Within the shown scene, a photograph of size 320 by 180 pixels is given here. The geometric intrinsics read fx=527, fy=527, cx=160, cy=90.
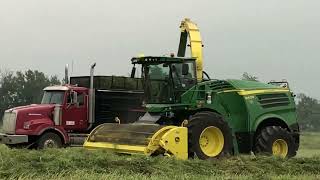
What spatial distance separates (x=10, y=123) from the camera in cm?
1853

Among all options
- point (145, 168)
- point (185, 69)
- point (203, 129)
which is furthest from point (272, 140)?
point (145, 168)

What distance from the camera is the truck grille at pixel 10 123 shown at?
60.0 feet

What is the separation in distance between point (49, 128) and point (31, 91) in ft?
189

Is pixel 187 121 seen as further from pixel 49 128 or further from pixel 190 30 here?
pixel 49 128

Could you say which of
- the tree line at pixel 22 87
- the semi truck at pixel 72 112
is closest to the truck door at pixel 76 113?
the semi truck at pixel 72 112

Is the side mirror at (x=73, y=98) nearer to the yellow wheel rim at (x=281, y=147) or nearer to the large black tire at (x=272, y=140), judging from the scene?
the large black tire at (x=272, y=140)

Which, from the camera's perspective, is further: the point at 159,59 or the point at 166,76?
the point at 166,76

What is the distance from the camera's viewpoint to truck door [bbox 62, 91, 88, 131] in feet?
63.1

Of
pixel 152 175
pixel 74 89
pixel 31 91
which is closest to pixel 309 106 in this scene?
pixel 31 91

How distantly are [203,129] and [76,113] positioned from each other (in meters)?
7.51

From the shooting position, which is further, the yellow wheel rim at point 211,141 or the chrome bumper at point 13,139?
the chrome bumper at point 13,139

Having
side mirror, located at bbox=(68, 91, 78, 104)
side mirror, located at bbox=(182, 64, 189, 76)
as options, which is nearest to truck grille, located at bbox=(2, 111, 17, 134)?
side mirror, located at bbox=(68, 91, 78, 104)

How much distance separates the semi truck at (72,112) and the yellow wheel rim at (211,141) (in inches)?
171

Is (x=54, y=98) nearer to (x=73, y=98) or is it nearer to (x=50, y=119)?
(x=73, y=98)
